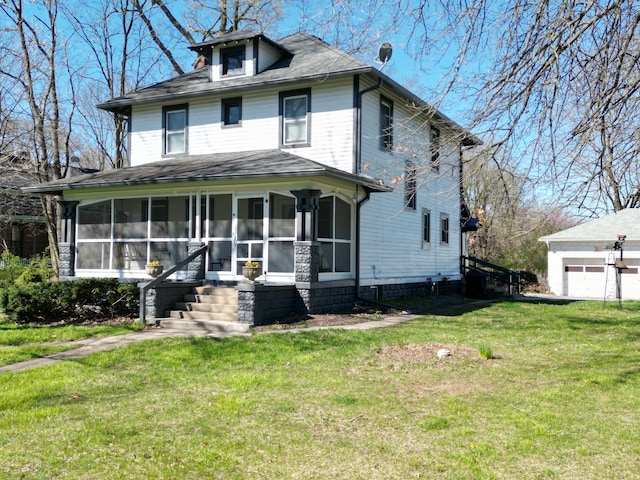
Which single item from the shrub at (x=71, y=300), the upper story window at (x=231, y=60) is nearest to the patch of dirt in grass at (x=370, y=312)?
the shrub at (x=71, y=300)

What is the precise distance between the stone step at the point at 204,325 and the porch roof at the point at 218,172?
3423mm

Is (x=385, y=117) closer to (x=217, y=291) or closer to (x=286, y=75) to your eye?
(x=286, y=75)

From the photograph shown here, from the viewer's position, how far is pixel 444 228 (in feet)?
71.7

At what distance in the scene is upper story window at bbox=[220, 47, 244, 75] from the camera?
17359 millimetres

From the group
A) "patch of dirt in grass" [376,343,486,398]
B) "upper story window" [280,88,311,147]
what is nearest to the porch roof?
"upper story window" [280,88,311,147]

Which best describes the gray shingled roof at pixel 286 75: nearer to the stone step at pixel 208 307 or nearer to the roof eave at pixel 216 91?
the roof eave at pixel 216 91

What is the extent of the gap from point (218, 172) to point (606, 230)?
17.1 m

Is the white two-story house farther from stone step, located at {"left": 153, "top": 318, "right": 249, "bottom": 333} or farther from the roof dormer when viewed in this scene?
stone step, located at {"left": 153, "top": 318, "right": 249, "bottom": 333}

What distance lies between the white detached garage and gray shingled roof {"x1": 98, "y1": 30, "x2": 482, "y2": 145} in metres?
10.1

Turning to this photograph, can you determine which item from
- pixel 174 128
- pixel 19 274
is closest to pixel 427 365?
pixel 174 128

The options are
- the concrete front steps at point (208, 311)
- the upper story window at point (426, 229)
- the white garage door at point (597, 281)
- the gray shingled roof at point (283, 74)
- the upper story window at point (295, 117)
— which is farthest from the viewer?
the white garage door at point (597, 281)

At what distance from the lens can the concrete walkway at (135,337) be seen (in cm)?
848

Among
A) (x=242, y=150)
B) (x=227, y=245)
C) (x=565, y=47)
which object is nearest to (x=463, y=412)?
(x=565, y=47)

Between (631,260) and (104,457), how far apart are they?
75.2 feet
